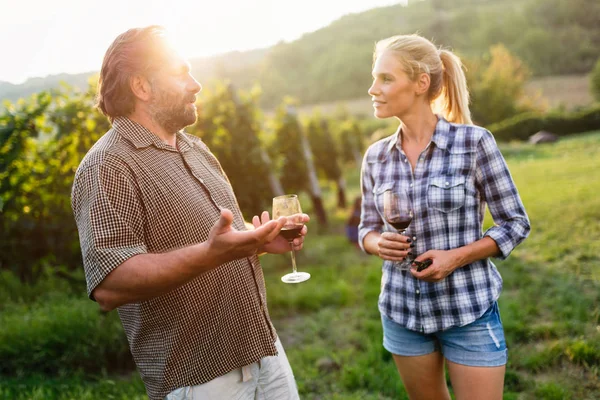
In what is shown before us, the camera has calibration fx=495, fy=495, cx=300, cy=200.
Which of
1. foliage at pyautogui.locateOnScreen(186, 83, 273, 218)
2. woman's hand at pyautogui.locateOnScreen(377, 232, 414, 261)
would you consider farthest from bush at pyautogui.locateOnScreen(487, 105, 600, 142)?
woman's hand at pyautogui.locateOnScreen(377, 232, 414, 261)

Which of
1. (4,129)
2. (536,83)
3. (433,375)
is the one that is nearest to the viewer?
(433,375)

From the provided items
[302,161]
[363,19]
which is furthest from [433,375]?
[363,19]

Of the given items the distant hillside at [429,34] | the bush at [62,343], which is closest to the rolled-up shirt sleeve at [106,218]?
the bush at [62,343]

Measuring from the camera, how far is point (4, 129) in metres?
4.11

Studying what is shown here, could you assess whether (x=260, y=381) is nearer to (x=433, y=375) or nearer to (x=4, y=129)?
(x=433, y=375)

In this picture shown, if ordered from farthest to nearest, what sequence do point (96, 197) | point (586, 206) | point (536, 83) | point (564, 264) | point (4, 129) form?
point (536, 83)
point (586, 206)
point (564, 264)
point (4, 129)
point (96, 197)

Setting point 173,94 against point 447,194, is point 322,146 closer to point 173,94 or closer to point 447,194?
point 447,194

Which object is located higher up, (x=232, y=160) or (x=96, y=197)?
(x=96, y=197)

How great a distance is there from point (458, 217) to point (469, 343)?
0.60 meters

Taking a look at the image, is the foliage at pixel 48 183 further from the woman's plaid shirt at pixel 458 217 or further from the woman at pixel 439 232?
the woman's plaid shirt at pixel 458 217

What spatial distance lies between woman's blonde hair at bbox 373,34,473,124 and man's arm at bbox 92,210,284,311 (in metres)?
1.41

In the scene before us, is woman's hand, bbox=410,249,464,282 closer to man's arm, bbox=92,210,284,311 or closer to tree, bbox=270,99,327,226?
man's arm, bbox=92,210,284,311

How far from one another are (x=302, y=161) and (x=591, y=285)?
7.84m

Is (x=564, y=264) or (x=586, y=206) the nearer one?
(x=564, y=264)
